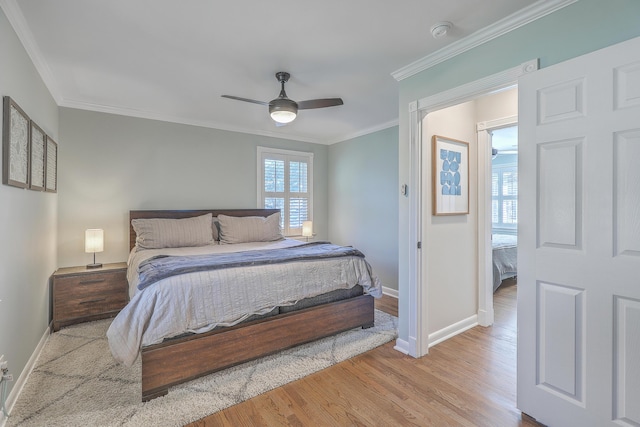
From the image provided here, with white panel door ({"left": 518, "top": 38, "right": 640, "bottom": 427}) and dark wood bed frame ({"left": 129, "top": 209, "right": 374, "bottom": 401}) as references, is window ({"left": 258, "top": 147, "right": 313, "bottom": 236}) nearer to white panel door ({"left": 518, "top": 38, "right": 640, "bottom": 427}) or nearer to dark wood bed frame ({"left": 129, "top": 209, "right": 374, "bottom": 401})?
dark wood bed frame ({"left": 129, "top": 209, "right": 374, "bottom": 401})

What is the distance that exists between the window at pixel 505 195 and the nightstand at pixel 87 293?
740 cm

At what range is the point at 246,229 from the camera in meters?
4.08

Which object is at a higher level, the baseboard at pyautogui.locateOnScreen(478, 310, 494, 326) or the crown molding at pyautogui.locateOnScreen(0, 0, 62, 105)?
the crown molding at pyautogui.locateOnScreen(0, 0, 62, 105)

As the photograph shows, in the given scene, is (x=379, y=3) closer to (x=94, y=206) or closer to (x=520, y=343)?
(x=520, y=343)

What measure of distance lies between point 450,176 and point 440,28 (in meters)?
1.33

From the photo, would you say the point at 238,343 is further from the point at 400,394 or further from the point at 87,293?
the point at 87,293

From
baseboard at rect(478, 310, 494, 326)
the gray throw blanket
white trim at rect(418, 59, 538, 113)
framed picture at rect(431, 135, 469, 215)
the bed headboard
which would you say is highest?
white trim at rect(418, 59, 538, 113)

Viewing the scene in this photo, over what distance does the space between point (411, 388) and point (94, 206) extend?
3924 millimetres

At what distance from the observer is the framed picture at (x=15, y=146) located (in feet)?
5.94

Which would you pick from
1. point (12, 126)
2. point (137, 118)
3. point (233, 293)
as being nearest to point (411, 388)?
point (233, 293)

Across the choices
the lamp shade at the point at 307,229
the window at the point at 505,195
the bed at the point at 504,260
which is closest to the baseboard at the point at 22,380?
the lamp shade at the point at 307,229

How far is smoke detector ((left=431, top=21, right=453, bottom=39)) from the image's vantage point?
200 cm

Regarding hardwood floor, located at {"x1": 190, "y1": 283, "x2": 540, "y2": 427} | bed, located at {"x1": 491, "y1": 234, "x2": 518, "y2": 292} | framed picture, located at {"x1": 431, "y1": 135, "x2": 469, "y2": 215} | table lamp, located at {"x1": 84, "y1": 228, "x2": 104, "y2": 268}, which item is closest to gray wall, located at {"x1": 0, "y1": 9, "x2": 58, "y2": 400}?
table lamp, located at {"x1": 84, "y1": 228, "x2": 104, "y2": 268}

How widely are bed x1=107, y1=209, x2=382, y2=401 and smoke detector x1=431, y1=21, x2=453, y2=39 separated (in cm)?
198
